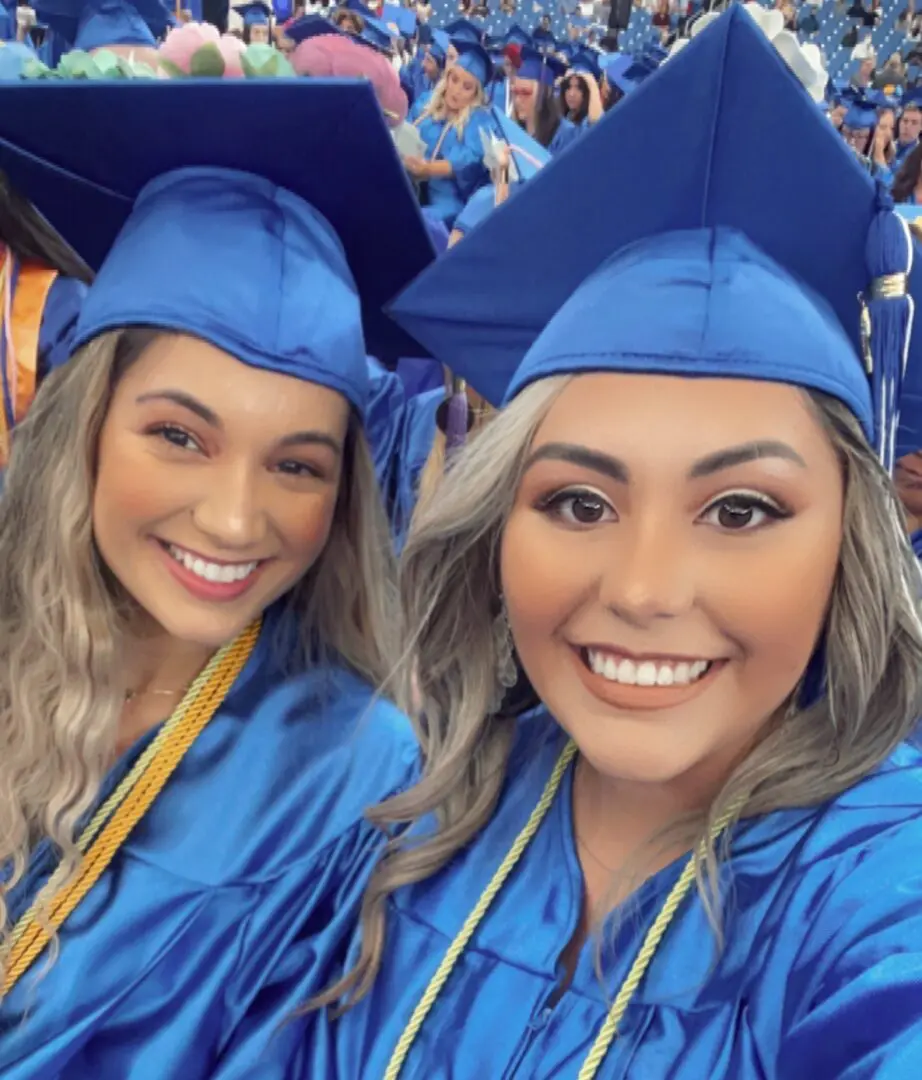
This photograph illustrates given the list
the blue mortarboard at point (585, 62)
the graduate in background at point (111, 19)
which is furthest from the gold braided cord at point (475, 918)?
the blue mortarboard at point (585, 62)

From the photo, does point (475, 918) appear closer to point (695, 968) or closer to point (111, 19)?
point (695, 968)

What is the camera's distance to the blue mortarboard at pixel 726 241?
0.91 metres

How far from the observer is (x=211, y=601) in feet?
3.97

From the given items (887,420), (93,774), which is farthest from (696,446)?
(93,774)

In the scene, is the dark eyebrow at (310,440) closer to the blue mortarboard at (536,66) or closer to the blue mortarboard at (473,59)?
the blue mortarboard at (473,59)

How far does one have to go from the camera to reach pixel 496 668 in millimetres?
1160

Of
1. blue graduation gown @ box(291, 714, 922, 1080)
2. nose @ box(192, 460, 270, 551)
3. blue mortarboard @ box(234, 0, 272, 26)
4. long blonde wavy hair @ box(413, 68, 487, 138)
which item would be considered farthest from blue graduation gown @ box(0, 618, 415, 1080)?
blue mortarboard @ box(234, 0, 272, 26)

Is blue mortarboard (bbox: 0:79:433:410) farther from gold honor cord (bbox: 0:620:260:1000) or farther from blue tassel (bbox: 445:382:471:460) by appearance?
blue tassel (bbox: 445:382:471:460)

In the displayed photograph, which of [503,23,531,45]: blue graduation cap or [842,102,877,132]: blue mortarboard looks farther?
[842,102,877,132]: blue mortarboard

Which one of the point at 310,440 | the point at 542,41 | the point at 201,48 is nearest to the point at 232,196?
the point at 201,48

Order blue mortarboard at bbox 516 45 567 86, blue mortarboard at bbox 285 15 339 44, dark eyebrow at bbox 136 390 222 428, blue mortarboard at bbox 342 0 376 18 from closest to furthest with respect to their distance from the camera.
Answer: dark eyebrow at bbox 136 390 222 428
blue mortarboard at bbox 285 15 339 44
blue mortarboard at bbox 342 0 376 18
blue mortarboard at bbox 516 45 567 86

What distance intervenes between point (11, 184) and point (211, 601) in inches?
27.0

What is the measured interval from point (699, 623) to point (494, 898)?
0.37 metres

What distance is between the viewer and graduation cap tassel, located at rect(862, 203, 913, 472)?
95cm
